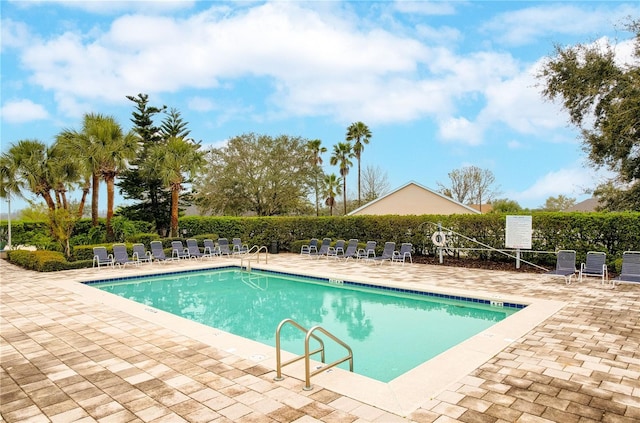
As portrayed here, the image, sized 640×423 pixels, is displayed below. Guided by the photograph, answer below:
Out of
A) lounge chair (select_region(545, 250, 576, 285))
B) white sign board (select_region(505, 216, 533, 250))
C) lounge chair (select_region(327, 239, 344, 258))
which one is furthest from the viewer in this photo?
lounge chair (select_region(327, 239, 344, 258))

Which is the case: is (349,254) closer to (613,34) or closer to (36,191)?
(613,34)

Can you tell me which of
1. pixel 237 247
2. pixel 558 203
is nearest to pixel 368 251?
pixel 237 247

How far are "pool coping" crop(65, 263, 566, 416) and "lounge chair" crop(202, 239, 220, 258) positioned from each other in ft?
28.9

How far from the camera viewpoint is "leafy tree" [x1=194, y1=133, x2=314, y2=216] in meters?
34.8

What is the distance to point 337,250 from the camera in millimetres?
16672

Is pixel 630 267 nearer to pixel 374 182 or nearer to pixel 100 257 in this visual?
pixel 100 257

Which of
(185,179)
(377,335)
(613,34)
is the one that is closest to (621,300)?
(377,335)

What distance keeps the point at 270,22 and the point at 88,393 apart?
9.92 m

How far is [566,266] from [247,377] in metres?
9.50

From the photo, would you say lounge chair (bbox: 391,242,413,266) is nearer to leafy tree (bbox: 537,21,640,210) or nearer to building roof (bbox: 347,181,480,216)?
building roof (bbox: 347,181,480,216)

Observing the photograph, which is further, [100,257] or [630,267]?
[100,257]

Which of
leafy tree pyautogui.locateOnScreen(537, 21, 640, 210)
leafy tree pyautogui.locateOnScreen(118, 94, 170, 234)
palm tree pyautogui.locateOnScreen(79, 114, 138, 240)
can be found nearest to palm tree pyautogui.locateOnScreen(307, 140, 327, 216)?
leafy tree pyautogui.locateOnScreen(118, 94, 170, 234)

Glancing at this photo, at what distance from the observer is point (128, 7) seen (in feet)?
36.3

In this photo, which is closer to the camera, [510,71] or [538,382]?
[538,382]
